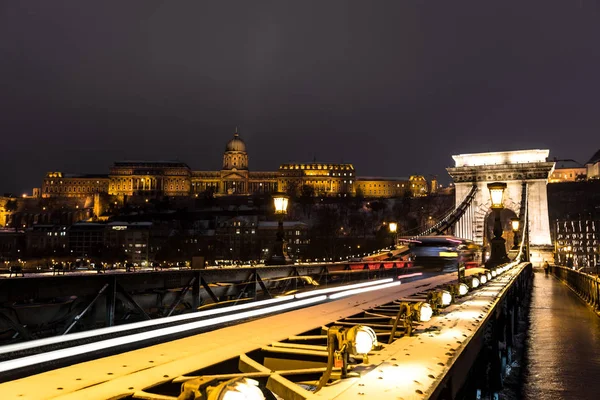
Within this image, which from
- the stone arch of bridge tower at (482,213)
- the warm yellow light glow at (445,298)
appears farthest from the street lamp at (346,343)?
the stone arch of bridge tower at (482,213)

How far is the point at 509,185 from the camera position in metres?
51.0

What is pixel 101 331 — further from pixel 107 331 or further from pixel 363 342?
pixel 363 342

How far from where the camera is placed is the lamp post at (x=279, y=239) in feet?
50.4

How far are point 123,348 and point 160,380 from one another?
1975 millimetres

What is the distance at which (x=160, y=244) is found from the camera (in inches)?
5290

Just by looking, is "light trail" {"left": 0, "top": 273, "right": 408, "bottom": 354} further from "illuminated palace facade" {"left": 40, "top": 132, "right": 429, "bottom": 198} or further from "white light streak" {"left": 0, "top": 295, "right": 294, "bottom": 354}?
"illuminated palace facade" {"left": 40, "top": 132, "right": 429, "bottom": 198}

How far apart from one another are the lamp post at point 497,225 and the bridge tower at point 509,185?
28.3 m

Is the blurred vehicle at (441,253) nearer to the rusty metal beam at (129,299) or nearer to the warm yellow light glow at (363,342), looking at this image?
the rusty metal beam at (129,299)

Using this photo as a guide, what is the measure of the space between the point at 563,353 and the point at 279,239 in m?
→ 8.01

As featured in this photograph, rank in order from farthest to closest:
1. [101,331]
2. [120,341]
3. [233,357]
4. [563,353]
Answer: [563,353], [101,331], [120,341], [233,357]

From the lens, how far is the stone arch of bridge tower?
164 feet

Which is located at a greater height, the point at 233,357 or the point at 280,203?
the point at 280,203

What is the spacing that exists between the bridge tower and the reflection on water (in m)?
33.5

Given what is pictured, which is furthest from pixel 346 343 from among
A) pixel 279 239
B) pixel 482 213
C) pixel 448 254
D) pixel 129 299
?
pixel 482 213
